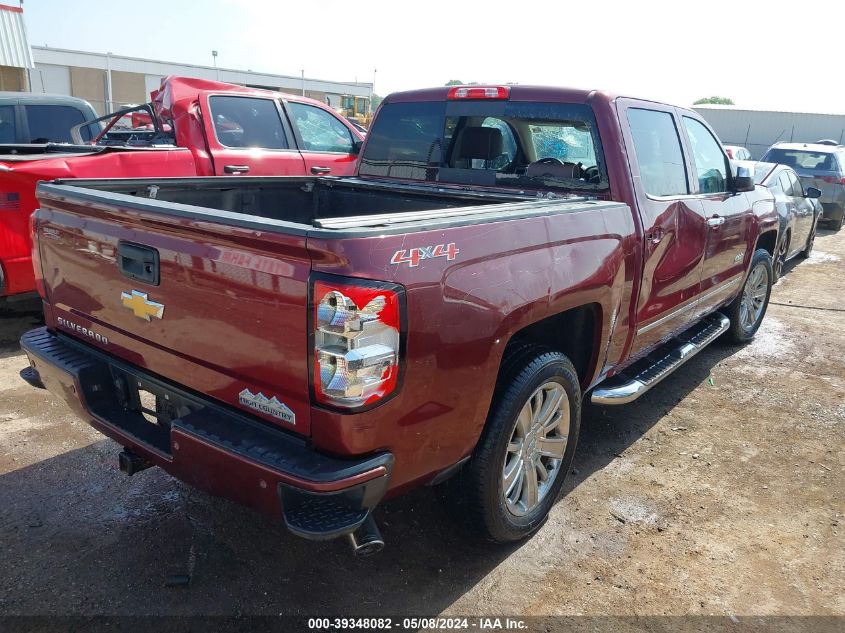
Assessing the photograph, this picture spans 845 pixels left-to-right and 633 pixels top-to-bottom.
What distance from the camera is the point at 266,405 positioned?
220 centimetres

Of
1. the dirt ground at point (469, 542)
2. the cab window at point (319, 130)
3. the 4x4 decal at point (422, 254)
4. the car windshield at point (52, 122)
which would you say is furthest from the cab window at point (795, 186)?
the car windshield at point (52, 122)

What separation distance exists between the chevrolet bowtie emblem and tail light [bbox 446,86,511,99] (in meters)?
2.36

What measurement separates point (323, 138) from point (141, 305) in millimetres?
5451

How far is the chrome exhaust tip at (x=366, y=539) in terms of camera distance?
85.3 inches

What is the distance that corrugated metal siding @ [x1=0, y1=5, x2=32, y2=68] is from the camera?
18406 millimetres

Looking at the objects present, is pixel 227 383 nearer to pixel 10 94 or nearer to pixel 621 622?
pixel 621 622

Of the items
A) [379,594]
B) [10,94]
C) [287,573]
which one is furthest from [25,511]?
[10,94]

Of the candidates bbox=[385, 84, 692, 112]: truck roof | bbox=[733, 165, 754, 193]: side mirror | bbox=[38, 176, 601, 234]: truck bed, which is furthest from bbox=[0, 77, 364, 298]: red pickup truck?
bbox=[733, 165, 754, 193]: side mirror

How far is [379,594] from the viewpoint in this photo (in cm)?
264

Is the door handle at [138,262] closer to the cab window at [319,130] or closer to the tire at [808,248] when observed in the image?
the cab window at [319,130]

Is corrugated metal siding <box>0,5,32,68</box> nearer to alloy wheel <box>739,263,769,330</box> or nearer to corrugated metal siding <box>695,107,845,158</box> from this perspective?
alloy wheel <box>739,263,769,330</box>

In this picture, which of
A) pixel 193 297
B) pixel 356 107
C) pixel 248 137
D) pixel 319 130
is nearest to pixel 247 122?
pixel 248 137

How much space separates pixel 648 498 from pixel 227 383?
7.68ft

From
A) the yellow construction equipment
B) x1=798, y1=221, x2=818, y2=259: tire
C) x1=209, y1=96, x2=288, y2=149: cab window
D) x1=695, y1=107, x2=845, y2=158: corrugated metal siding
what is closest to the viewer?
x1=209, y1=96, x2=288, y2=149: cab window
